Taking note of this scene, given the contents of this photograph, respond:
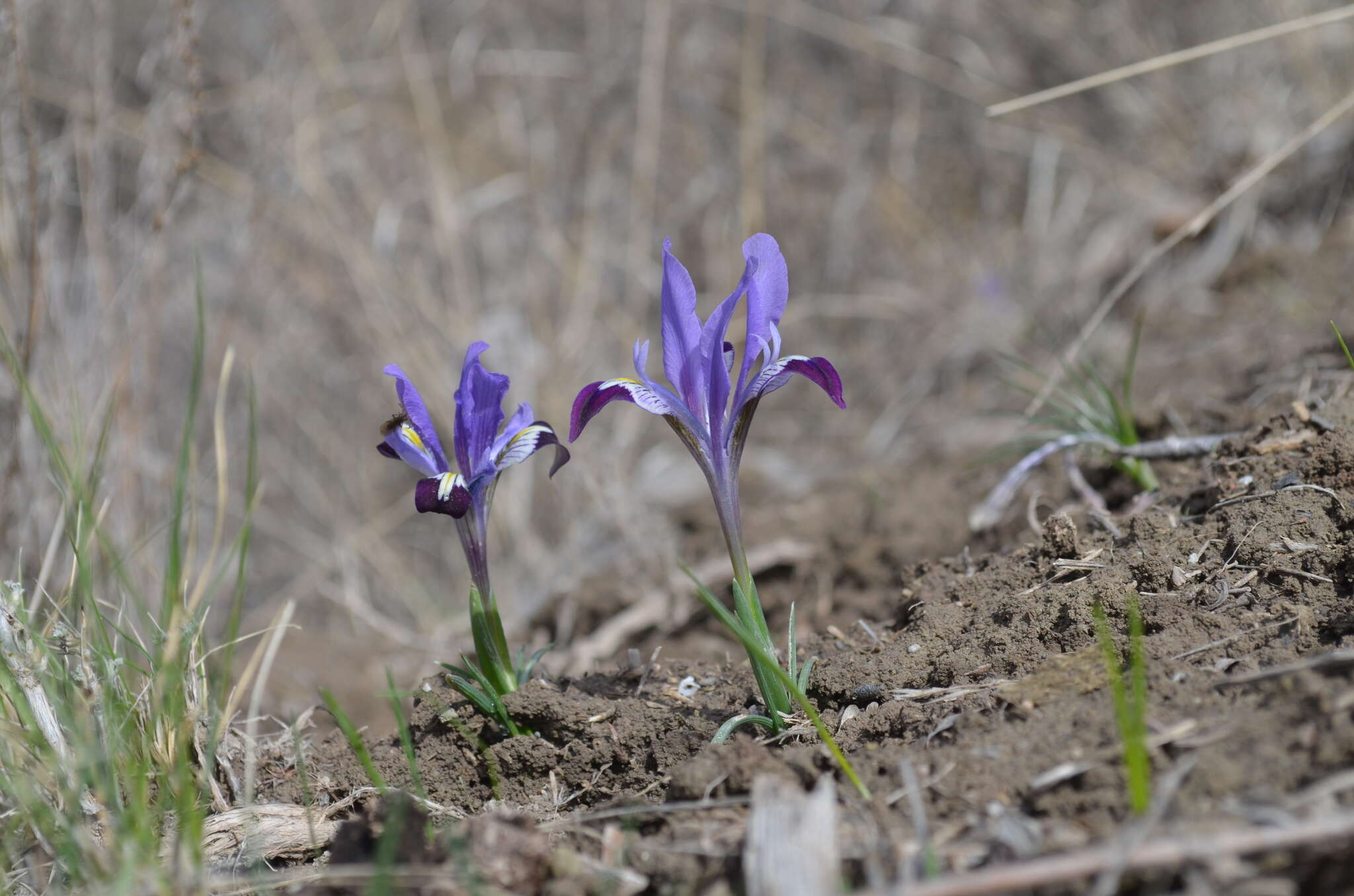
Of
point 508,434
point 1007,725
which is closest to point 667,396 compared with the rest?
point 508,434

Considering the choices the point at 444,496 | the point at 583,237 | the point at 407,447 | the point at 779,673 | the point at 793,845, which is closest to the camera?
the point at 793,845

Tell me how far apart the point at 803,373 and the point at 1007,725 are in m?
0.79

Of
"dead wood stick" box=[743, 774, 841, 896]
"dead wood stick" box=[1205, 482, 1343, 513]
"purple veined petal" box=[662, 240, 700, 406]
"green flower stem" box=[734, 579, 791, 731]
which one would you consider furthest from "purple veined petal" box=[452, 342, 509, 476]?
"dead wood stick" box=[1205, 482, 1343, 513]

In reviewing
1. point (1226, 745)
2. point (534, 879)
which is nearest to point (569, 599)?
point (534, 879)

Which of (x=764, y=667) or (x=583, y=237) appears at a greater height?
(x=583, y=237)

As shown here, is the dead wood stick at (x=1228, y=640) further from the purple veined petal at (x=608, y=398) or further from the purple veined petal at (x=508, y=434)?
the purple veined petal at (x=508, y=434)

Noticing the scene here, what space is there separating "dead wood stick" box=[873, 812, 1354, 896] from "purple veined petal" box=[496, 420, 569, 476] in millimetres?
1213

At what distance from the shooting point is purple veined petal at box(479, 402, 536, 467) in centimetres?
225

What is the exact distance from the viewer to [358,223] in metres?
6.20

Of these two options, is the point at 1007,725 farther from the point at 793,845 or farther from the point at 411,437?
the point at 411,437

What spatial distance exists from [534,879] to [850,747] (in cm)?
72

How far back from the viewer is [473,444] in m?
2.31

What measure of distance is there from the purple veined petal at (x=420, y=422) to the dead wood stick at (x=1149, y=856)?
1.47 metres

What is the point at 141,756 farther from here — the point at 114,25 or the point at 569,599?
the point at 114,25
